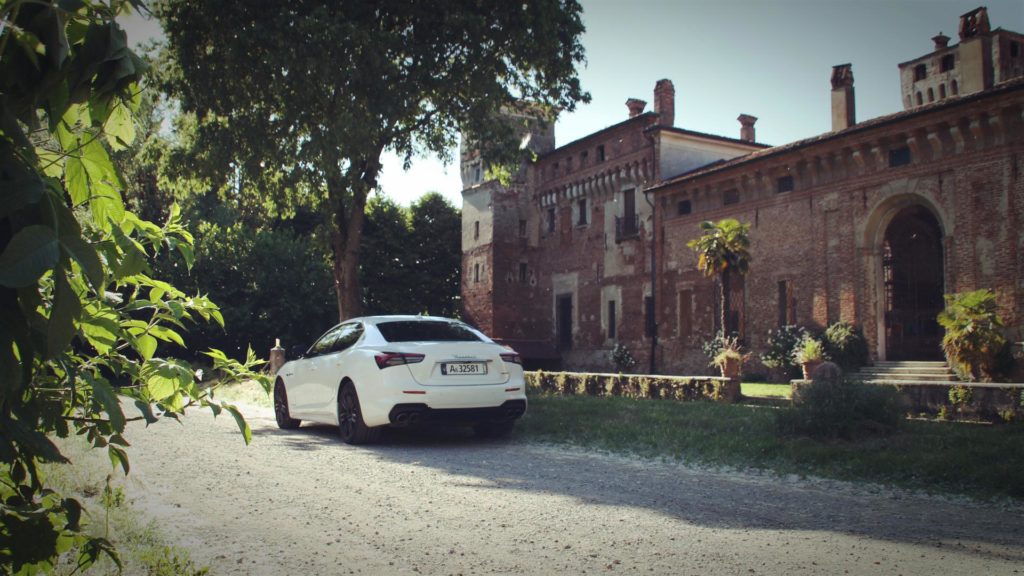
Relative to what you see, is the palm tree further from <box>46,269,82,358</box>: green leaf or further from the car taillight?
<box>46,269,82,358</box>: green leaf

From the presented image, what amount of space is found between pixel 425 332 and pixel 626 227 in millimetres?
26669

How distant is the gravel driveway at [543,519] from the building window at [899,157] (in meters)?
19.8

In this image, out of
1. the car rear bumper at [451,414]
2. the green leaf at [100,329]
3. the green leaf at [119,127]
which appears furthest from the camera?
the car rear bumper at [451,414]

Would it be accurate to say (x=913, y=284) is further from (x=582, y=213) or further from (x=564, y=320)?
(x=564, y=320)

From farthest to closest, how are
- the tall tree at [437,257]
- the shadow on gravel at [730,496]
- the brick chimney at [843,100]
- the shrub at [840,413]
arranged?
1. the tall tree at [437,257]
2. the brick chimney at [843,100]
3. the shrub at [840,413]
4. the shadow on gravel at [730,496]

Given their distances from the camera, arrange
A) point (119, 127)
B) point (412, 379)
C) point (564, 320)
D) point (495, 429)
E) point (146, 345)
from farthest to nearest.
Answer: point (564, 320)
point (495, 429)
point (412, 379)
point (146, 345)
point (119, 127)

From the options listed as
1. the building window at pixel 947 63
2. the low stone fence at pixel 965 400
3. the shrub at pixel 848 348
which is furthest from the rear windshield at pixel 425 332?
the building window at pixel 947 63

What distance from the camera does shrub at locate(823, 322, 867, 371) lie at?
2407 cm

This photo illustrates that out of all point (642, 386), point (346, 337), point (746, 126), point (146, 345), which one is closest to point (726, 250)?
point (642, 386)

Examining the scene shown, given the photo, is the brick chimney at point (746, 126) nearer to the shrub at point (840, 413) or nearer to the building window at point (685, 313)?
the building window at point (685, 313)

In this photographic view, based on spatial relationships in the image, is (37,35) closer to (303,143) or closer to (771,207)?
(303,143)

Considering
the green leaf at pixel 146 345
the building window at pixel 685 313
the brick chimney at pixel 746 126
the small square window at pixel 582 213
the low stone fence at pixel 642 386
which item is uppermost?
the brick chimney at pixel 746 126

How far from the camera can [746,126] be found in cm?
3894

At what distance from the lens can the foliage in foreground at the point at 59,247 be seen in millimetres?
1367
